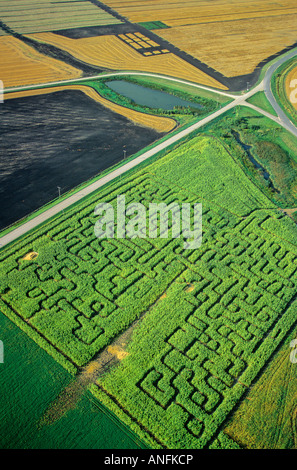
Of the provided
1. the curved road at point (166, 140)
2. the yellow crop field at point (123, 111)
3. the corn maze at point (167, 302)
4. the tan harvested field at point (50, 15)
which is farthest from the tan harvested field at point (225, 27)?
the corn maze at point (167, 302)

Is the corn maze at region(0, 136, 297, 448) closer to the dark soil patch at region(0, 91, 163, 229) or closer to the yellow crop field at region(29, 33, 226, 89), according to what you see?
the dark soil patch at region(0, 91, 163, 229)

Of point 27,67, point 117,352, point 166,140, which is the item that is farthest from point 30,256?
point 27,67

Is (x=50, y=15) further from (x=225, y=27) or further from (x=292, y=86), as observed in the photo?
(x=292, y=86)

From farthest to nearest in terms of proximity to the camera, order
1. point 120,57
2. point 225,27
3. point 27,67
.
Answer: point 225,27, point 120,57, point 27,67

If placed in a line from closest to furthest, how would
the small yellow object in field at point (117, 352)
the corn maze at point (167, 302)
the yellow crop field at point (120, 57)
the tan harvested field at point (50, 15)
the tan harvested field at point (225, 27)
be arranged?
1. the corn maze at point (167, 302)
2. the small yellow object in field at point (117, 352)
3. the yellow crop field at point (120, 57)
4. the tan harvested field at point (225, 27)
5. the tan harvested field at point (50, 15)

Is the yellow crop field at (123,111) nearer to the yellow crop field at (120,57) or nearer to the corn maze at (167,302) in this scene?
the yellow crop field at (120,57)

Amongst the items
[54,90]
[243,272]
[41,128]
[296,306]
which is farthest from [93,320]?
[54,90]
